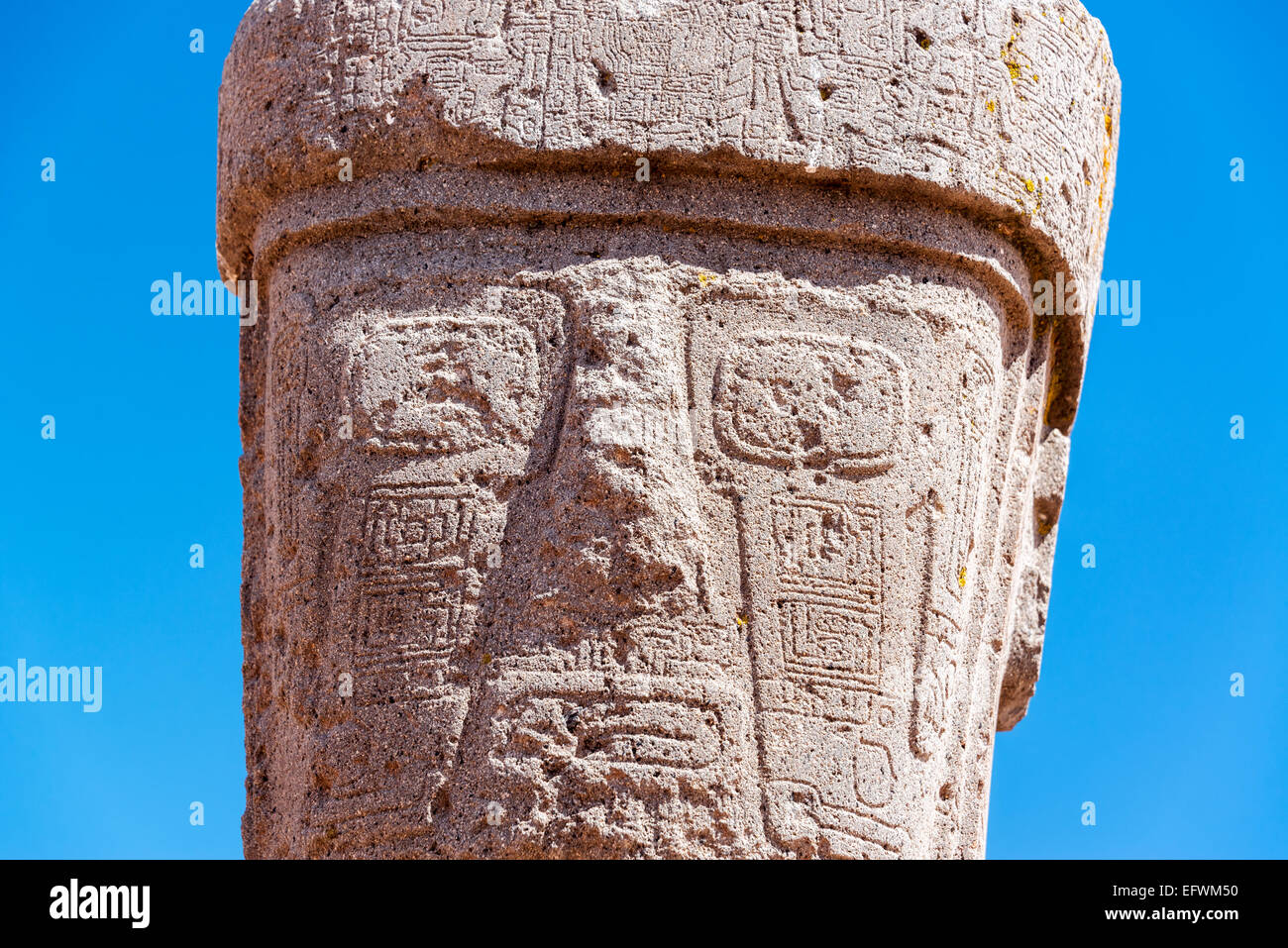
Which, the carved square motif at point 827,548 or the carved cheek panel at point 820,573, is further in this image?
the carved square motif at point 827,548

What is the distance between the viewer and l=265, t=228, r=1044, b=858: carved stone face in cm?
388

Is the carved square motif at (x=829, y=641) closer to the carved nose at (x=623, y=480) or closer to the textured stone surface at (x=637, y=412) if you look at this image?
the textured stone surface at (x=637, y=412)

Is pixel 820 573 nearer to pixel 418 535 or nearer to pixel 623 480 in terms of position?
pixel 623 480

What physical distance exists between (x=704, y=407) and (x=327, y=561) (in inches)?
34.6

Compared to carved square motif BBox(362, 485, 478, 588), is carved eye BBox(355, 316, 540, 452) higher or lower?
higher

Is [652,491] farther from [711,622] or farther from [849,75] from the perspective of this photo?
[849,75]

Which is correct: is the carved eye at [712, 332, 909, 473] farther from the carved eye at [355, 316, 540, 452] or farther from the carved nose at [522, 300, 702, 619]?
the carved eye at [355, 316, 540, 452]

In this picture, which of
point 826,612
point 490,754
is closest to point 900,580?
point 826,612

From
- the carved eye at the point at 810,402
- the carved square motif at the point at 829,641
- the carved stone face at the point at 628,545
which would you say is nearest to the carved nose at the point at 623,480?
the carved stone face at the point at 628,545

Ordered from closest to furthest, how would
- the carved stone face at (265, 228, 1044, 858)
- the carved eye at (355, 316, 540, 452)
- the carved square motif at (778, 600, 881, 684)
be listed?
the carved stone face at (265, 228, 1044, 858) < the carved square motif at (778, 600, 881, 684) < the carved eye at (355, 316, 540, 452)

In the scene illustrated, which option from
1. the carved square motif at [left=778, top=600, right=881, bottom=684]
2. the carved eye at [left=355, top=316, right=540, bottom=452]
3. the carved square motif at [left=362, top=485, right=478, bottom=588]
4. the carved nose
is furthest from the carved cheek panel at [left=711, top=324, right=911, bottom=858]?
the carved square motif at [left=362, top=485, right=478, bottom=588]

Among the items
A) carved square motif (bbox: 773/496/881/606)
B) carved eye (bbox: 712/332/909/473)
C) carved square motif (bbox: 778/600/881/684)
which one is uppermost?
carved eye (bbox: 712/332/909/473)

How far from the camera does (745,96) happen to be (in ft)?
13.7

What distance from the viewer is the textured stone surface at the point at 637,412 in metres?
3.92
